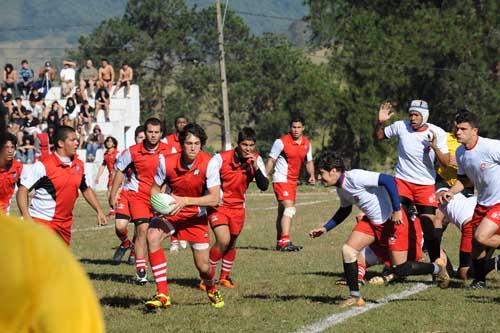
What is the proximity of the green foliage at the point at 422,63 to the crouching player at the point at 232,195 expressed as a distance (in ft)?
114

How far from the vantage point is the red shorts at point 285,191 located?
16188 millimetres

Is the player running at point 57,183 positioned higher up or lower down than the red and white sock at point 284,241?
higher up

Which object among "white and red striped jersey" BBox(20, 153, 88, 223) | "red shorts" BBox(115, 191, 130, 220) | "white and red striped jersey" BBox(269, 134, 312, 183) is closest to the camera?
"white and red striped jersey" BBox(20, 153, 88, 223)

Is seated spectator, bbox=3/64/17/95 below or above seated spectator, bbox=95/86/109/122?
above

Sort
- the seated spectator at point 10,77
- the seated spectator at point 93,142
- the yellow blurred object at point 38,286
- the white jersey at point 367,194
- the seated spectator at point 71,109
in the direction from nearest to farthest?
the yellow blurred object at point 38,286
the white jersey at point 367,194
the seated spectator at point 93,142
the seated spectator at point 71,109
the seated spectator at point 10,77

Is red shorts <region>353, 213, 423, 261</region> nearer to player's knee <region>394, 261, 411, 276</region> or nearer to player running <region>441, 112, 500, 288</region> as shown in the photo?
player's knee <region>394, 261, 411, 276</region>

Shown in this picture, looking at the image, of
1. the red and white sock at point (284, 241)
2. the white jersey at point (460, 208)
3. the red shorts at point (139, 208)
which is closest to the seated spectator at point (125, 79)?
the red and white sock at point (284, 241)

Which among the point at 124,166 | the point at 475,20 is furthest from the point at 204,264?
the point at 475,20

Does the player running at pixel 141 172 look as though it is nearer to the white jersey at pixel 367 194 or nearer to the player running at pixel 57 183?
the player running at pixel 57 183

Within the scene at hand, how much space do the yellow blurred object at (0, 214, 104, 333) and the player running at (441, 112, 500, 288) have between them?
29.2 feet

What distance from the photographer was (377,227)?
10484 millimetres

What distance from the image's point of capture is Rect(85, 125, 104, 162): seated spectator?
34750mm

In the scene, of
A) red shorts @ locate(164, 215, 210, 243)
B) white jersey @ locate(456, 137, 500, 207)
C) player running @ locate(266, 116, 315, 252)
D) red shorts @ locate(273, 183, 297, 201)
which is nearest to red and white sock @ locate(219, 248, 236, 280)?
red shorts @ locate(164, 215, 210, 243)

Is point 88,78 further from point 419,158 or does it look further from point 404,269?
point 404,269
